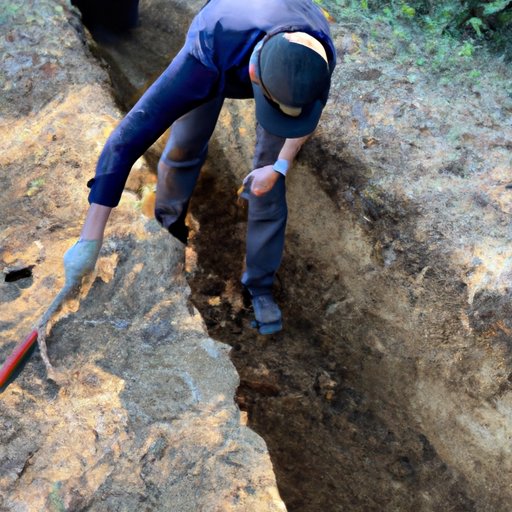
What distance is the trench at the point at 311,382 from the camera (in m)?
2.86

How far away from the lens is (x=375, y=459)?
2.93 meters

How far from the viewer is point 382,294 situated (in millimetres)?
3102

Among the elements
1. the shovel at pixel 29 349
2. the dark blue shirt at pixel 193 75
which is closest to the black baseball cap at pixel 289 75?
the dark blue shirt at pixel 193 75

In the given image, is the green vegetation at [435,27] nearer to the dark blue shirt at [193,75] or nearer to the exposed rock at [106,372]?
→ the dark blue shirt at [193,75]

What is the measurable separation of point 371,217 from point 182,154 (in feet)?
2.84

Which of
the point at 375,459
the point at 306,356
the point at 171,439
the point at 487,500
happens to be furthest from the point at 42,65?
the point at 487,500

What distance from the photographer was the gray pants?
9.32ft

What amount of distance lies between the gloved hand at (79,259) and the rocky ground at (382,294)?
0.35ft

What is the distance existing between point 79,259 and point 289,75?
3.13 ft

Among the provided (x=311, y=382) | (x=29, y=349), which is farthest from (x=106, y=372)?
(x=311, y=382)

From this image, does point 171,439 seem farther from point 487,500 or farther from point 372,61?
point 372,61

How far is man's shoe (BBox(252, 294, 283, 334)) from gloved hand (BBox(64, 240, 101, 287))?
3.14 ft

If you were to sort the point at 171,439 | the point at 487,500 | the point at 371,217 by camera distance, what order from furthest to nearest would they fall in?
the point at 371,217, the point at 487,500, the point at 171,439

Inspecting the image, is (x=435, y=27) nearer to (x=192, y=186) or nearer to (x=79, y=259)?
(x=192, y=186)
